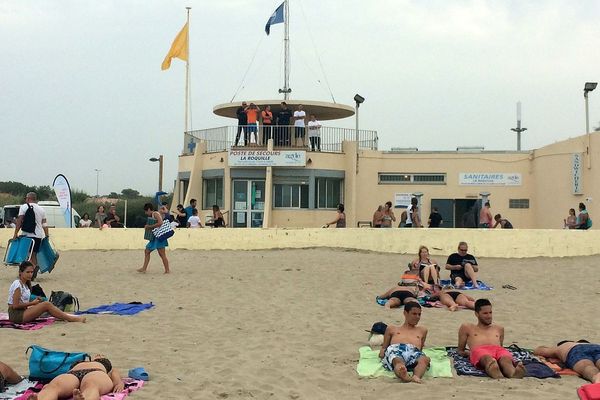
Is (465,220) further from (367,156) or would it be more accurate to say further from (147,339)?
(147,339)

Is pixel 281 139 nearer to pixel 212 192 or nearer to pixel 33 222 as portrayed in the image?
pixel 212 192

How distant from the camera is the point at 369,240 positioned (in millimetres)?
19953

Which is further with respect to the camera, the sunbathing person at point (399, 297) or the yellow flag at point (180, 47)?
the yellow flag at point (180, 47)

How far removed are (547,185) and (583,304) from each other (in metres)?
14.1

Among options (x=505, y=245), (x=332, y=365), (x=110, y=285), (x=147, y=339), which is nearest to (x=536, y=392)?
(x=332, y=365)

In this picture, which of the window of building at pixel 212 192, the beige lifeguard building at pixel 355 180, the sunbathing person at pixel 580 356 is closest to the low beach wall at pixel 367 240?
the beige lifeguard building at pixel 355 180

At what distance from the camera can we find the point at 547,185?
24.8 m

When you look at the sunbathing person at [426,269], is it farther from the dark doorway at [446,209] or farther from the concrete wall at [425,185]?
the dark doorway at [446,209]

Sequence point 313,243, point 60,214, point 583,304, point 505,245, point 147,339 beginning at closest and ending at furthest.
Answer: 1. point 147,339
2. point 583,304
3. point 505,245
4. point 313,243
5. point 60,214

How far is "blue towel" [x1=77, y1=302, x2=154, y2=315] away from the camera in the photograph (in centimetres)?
991

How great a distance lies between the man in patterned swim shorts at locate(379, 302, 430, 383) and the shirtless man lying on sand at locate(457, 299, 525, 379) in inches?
19.8

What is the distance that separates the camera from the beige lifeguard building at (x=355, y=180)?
84.3 ft

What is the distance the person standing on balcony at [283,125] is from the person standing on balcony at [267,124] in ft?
1.10

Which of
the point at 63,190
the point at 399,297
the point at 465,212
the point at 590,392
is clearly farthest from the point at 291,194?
the point at 590,392
